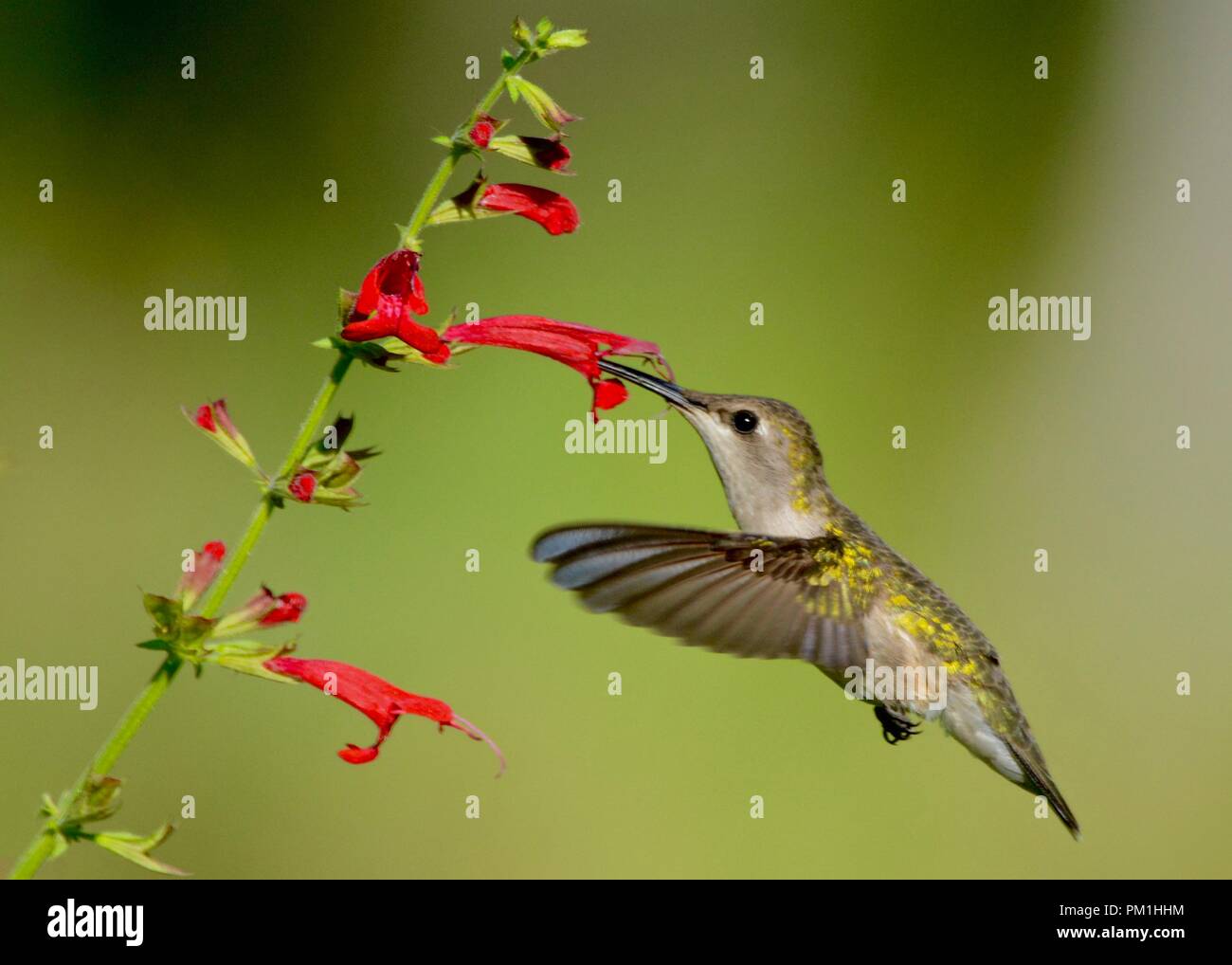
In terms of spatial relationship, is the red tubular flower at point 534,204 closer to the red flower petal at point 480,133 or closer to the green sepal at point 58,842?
the red flower petal at point 480,133

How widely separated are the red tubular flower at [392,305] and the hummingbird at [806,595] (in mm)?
515

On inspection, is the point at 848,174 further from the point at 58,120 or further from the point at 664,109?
the point at 58,120

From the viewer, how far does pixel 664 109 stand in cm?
562

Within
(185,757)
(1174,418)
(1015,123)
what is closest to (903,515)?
(1174,418)

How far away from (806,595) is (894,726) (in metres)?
0.43

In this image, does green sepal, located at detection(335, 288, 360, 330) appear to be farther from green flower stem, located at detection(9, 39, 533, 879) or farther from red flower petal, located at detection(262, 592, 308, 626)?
red flower petal, located at detection(262, 592, 308, 626)

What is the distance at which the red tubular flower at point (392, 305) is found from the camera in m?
1.52

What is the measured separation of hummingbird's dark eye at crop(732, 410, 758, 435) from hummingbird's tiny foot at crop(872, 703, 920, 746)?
0.59 meters

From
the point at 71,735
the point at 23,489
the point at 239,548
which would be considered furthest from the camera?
the point at 23,489

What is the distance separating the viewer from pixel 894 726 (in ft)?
7.97

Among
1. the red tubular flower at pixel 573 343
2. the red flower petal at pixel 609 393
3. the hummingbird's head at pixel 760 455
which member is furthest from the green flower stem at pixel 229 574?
the hummingbird's head at pixel 760 455

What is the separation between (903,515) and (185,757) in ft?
9.92

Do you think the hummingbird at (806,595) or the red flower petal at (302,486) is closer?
the red flower petal at (302,486)

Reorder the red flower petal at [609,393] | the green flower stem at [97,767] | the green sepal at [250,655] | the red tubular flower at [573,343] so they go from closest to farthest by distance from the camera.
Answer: the green flower stem at [97,767]
the green sepal at [250,655]
the red tubular flower at [573,343]
the red flower petal at [609,393]
